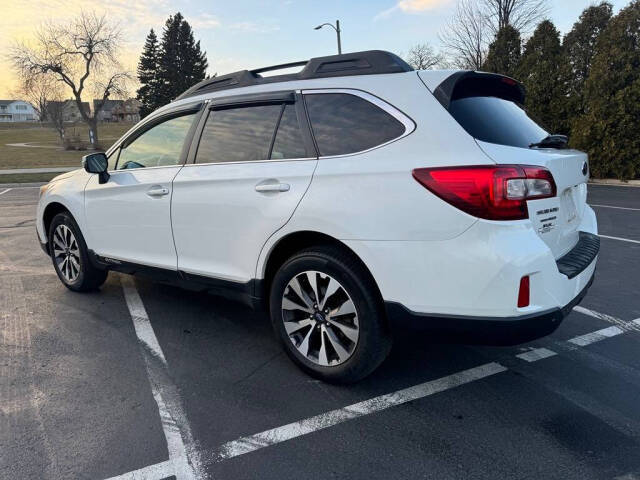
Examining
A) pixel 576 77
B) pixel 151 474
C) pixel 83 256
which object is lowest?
pixel 151 474

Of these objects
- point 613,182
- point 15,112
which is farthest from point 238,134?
point 15,112

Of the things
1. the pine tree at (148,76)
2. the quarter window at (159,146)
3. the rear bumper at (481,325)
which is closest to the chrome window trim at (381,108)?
the rear bumper at (481,325)

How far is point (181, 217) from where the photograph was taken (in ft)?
11.7

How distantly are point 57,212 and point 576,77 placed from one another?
1996 centimetres

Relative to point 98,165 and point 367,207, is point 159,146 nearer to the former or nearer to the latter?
point 98,165

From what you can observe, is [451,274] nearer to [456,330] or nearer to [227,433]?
[456,330]

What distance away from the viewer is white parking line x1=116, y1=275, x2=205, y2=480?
2279mm

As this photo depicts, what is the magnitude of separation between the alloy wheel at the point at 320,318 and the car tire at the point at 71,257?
2.47 m

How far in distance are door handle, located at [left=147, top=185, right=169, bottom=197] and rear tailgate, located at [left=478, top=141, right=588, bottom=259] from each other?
2.33 m

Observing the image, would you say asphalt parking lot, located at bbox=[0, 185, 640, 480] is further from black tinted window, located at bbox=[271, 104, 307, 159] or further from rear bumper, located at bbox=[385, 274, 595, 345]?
black tinted window, located at bbox=[271, 104, 307, 159]

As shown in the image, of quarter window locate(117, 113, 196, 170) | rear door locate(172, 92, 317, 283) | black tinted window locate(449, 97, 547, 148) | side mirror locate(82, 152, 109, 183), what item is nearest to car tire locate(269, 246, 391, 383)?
rear door locate(172, 92, 317, 283)

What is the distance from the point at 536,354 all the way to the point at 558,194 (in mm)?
1316

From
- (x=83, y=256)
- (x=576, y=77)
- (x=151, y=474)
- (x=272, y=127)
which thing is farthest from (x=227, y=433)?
(x=576, y=77)

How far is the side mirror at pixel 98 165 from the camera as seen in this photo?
4125mm
